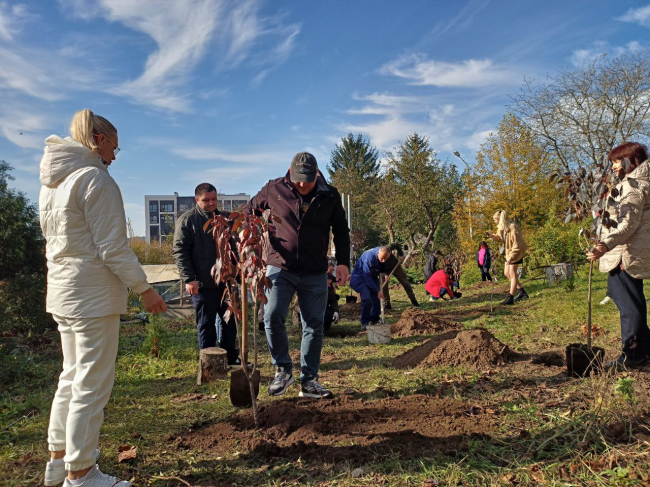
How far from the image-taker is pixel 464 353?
464 cm

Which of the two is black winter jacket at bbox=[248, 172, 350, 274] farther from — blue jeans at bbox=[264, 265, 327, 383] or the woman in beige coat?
the woman in beige coat

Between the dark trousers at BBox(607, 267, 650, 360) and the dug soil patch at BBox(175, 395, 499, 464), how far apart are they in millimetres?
1663

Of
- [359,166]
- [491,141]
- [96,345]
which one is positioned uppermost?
[359,166]

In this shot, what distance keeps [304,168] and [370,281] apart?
3.98m

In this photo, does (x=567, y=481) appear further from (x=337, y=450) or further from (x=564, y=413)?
(x=337, y=450)

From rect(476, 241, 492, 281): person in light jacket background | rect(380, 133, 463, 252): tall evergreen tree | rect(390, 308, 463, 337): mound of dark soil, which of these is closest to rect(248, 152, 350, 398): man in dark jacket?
rect(390, 308, 463, 337): mound of dark soil

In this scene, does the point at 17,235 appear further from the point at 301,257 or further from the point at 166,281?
the point at 301,257

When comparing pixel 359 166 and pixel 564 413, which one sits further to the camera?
pixel 359 166

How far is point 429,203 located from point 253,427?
22.6 metres

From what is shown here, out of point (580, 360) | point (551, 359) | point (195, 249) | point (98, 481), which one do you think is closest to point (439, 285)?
point (551, 359)

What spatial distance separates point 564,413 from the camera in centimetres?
301

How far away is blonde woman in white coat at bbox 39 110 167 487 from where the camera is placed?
2.20 m

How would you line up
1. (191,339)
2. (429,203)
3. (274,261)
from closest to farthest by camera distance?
(274,261) → (191,339) → (429,203)

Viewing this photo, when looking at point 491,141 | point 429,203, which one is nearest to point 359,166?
point 429,203
